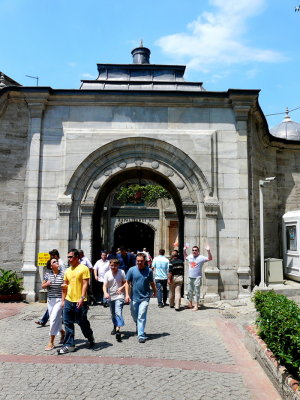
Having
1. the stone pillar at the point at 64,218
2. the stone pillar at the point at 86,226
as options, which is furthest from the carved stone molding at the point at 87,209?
the stone pillar at the point at 64,218

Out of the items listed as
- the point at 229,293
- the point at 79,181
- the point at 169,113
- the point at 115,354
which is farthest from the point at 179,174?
the point at 115,354

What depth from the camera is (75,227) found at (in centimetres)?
1081

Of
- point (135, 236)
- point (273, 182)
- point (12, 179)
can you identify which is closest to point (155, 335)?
point (12, 179)

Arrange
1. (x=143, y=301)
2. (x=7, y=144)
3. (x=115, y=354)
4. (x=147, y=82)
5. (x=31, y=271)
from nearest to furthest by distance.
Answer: (x=115, y=354) < (x=143, y=301) < (x=31, y=271) < (x=7, y=144) < (x=147, y=82)

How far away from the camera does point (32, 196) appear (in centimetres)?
1076

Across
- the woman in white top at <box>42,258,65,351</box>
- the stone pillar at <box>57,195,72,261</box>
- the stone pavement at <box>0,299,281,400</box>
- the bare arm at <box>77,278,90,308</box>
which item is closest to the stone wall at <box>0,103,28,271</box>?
the stone pillar at <box>57,195,72,261</box>

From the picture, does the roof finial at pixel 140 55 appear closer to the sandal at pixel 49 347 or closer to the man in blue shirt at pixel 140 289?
the man in blue shirt at pixel 140 289

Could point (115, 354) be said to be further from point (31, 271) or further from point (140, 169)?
point (140, 169)

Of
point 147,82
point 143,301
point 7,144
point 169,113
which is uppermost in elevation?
point 147,82

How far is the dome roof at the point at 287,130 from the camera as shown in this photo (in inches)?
695

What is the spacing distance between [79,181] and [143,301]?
17.1 ft

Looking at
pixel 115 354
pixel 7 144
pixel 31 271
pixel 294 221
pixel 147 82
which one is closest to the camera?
pixel 115 354

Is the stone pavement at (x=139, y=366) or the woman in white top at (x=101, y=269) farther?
the woman in white top at (x=101, y=269)

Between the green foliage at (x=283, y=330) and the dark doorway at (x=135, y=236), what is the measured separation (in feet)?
91.4
